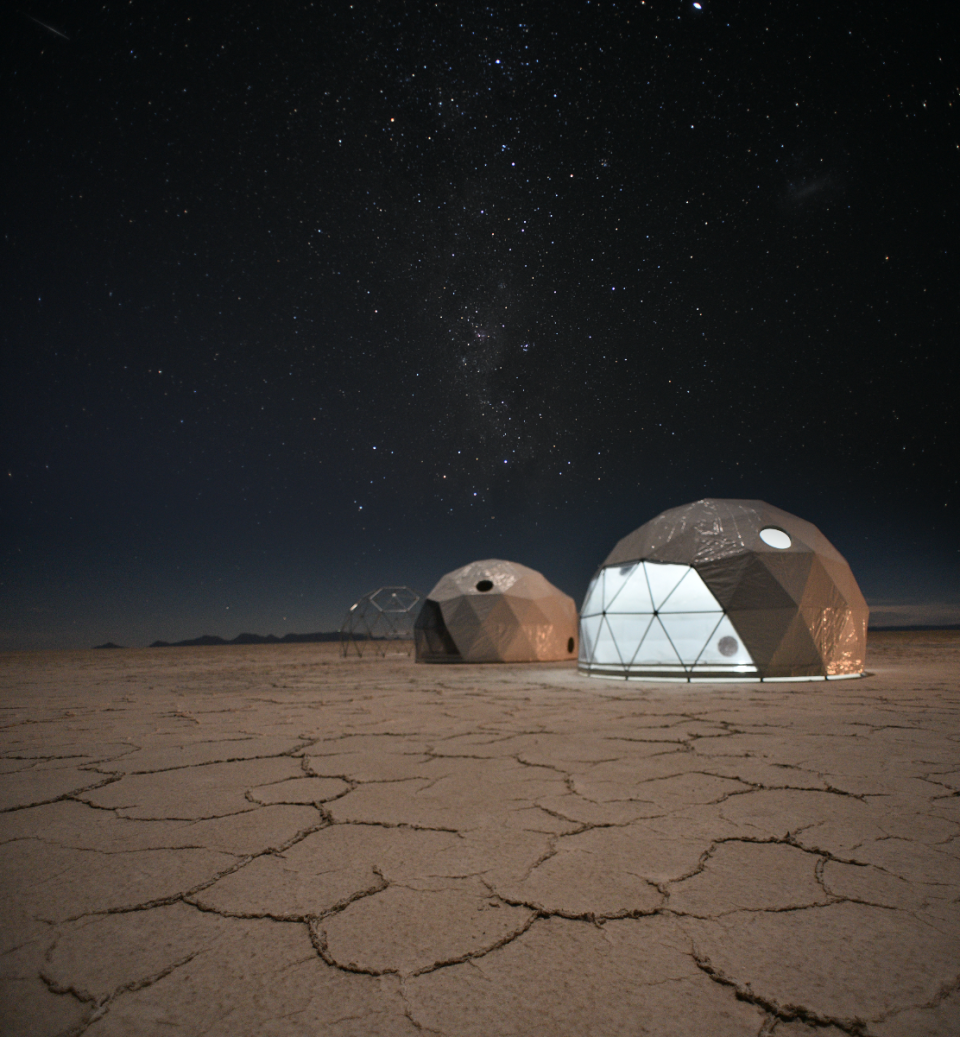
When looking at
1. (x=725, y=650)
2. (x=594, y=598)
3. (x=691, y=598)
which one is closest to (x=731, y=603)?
(x=691, y=598)

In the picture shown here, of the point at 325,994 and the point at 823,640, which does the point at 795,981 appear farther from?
the point at 823,640

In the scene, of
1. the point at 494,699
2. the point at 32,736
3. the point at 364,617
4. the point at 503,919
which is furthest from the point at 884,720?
the point at 364,617

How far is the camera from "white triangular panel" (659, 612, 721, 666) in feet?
22.6

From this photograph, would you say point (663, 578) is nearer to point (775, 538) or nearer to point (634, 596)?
point (634, 596)

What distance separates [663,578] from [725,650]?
3.94 ft

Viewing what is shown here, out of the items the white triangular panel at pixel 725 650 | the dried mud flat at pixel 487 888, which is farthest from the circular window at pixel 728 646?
the dried mud flat at pixel 487 888

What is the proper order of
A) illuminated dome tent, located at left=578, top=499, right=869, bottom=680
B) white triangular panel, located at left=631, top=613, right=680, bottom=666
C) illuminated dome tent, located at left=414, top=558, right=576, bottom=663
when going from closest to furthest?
1. illuminated dome tent, located at left=578, top=499, right=869, bottom=680
2. white triangular panel, located at left=631, top=613, right=680, bottom=666
3. illuminated dome tent, located at left=414, top=558, right=576, bottom=663

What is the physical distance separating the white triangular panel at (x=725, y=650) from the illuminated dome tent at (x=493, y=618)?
5.79 m

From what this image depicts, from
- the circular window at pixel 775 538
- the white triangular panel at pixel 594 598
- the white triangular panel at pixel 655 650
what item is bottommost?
the white triangular panel at pixel 655 650

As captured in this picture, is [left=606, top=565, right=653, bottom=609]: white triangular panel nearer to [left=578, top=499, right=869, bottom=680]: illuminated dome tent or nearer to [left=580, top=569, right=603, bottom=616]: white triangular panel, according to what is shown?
[left=578, top=499, right=869, bottom=680]: illuminated dome tent

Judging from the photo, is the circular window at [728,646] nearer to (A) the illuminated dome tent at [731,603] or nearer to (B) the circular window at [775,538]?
(A) the illuminated dome tent at [731,603]

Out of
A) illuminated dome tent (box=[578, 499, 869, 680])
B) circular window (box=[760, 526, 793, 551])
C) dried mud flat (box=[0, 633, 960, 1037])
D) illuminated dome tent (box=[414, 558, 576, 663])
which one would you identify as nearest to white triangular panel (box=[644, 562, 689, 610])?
illuminated dome tent (box=[578, 499, 869, 680])

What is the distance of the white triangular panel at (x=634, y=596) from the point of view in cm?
747

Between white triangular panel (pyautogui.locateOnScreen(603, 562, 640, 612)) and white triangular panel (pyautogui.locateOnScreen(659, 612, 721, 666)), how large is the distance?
85 cm
